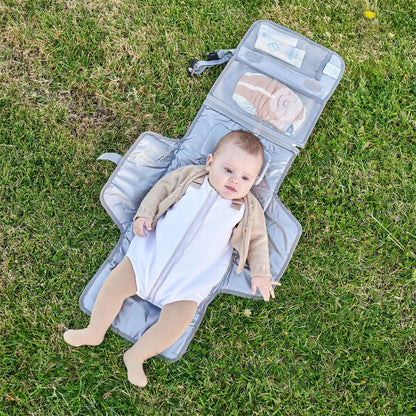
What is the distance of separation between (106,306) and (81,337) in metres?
0.27

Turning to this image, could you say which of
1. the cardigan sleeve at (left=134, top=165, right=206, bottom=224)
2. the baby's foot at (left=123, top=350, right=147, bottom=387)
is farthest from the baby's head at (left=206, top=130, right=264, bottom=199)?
the baby's foot at (left=123, top=350, right=147, bottom=387)

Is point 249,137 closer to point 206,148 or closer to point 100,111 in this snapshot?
point 206,148

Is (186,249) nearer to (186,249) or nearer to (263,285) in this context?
(186,249)

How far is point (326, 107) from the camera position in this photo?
3.61m

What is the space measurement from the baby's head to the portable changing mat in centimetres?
27

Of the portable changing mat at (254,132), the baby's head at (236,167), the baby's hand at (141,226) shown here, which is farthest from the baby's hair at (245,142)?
the baby's hand at (141,226)

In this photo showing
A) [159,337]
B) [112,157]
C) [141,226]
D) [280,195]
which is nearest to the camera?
[159,337]

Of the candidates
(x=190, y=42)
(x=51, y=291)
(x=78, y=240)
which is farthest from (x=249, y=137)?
(x=51, y=291)

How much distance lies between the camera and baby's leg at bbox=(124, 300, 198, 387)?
9.22ft

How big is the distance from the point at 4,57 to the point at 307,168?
2733mm

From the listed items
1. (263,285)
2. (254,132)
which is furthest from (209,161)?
(263,285)

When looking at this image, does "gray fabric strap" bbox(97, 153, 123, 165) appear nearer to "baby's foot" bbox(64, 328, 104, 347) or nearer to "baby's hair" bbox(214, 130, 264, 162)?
"baby's hair" bbox(214, 130, 264, 162)

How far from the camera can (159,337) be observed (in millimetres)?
2805

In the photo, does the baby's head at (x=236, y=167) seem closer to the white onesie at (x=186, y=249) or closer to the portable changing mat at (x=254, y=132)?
the white onesie at (x=186, y=249)
